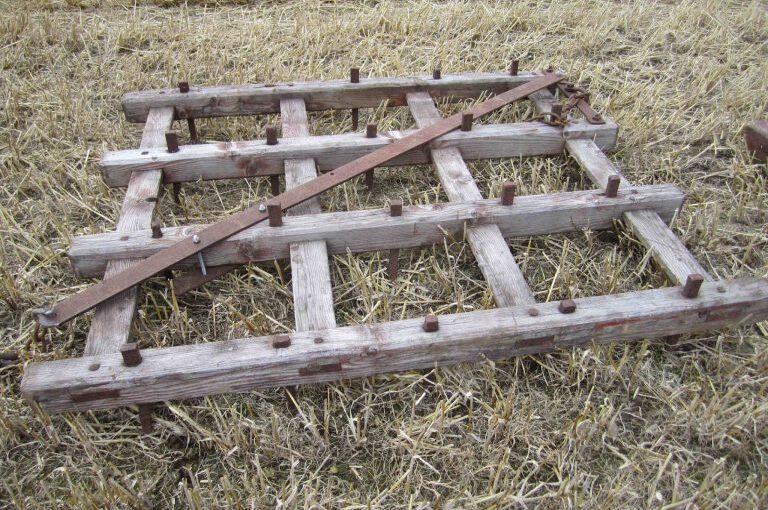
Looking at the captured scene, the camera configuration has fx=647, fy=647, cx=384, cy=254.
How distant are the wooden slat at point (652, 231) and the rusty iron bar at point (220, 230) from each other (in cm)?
61

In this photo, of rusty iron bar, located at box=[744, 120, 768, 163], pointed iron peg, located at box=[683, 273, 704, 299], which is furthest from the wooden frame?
rusty iron bar, located at box=[744, 120, 768, 163]

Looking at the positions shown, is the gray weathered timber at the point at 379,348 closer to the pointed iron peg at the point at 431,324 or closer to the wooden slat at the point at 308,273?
the pointed iron peg at the point at 431,324

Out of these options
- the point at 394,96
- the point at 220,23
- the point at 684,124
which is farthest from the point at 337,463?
the point at 220,23

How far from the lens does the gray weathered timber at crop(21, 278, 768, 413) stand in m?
1.96

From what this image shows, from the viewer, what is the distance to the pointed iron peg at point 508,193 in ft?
8.39

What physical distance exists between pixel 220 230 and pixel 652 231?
1710mm

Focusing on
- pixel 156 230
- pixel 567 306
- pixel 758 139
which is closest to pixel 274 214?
pixel 156 230

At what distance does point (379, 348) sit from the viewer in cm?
203

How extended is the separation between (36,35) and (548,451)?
14.5 feet

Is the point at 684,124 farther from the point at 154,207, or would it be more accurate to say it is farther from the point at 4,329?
the point at 4,329

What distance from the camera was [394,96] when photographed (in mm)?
3611

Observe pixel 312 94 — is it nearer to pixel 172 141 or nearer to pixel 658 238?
pixel 172 141

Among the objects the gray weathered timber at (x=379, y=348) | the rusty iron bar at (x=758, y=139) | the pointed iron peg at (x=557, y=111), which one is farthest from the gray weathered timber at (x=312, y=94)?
the gray weathered timber at (x=379, y=348)

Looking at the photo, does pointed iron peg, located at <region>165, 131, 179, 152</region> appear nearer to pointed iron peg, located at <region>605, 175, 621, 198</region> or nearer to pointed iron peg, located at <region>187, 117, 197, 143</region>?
pointed iron peg, located at <region>187, 117, 197, 143</region>
